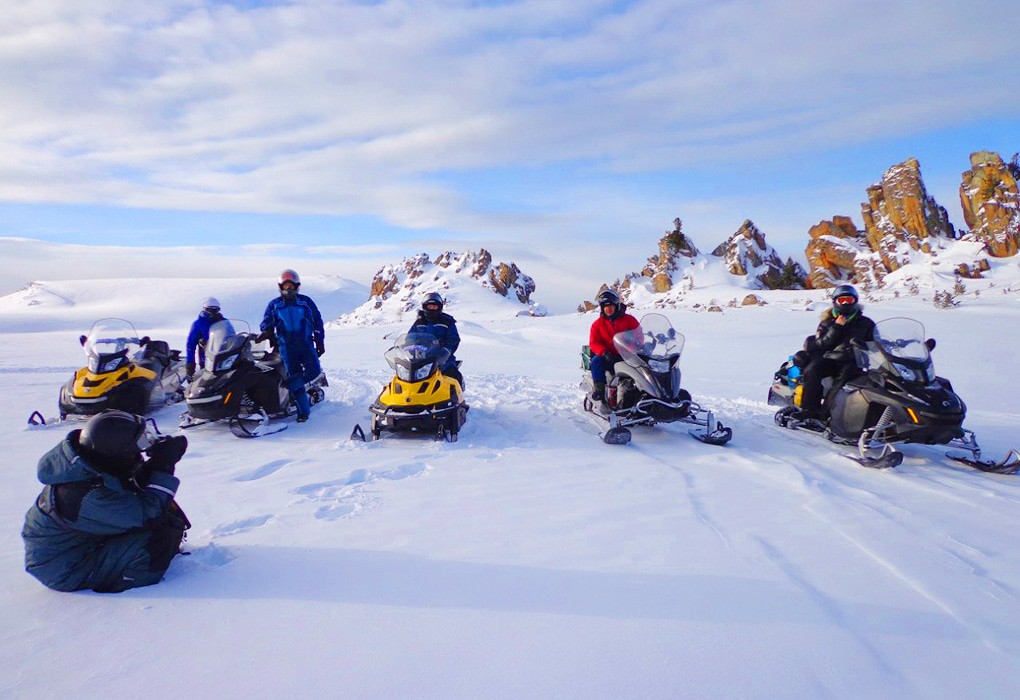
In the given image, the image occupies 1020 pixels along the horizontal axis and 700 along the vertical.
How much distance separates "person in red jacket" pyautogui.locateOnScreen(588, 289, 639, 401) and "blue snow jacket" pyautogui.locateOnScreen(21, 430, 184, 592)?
17.0ft

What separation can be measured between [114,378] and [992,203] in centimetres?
3647

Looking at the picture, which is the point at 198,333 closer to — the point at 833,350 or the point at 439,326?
the point at 439,326

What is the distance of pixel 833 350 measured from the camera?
6.73 m

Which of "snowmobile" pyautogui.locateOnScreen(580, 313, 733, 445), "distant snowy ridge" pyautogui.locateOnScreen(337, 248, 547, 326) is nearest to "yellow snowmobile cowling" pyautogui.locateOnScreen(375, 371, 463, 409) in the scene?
"snowmobile" pyautogui.locateOnScreen(580, 313, 733, 445)

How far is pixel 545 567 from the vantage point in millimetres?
3410

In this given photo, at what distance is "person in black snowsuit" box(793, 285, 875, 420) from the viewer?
21.7ft

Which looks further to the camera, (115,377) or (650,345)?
(115,377)

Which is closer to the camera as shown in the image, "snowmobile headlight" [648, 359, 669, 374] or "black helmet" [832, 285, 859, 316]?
"snowmobile headlight" [648, 359, 669, 374]

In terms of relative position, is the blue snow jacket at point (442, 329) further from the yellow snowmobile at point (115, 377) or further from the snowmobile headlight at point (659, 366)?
the yellow snowmobile at point (115, 377)

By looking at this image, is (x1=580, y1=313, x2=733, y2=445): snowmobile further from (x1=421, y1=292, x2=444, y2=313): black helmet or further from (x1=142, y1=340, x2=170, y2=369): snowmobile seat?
(x1=142, y1=340, x2=170, y2=369): snowmobile seat

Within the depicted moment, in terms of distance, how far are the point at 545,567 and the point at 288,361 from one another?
17.6ft

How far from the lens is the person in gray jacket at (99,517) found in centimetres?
296

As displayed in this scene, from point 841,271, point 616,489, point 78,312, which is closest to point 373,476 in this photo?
point 616,489

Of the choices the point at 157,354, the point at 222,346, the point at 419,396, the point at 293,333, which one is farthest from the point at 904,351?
the point at 157,354
